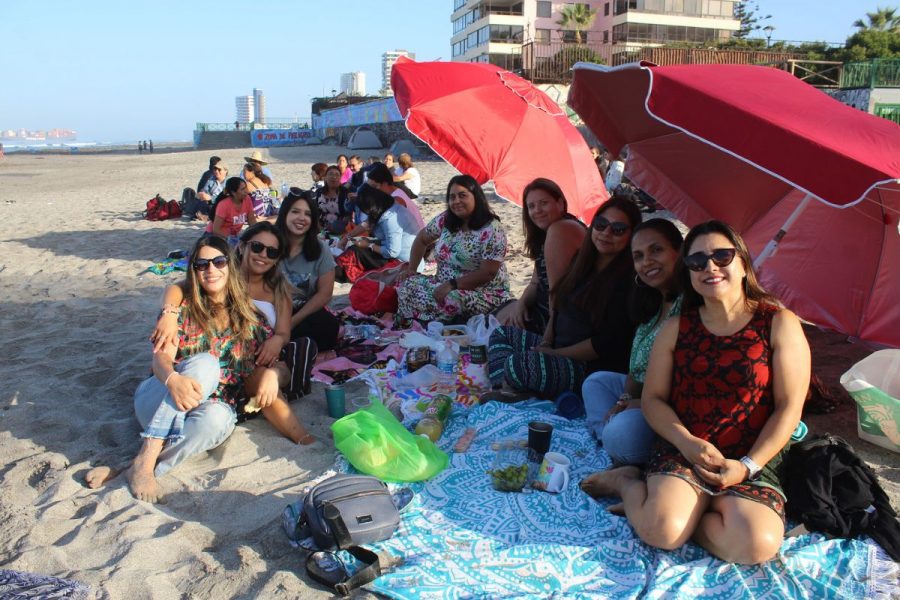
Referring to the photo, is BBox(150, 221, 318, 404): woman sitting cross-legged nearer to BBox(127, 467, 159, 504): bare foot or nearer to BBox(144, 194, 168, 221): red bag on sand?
BBox(127, 467, 159, 504): bare foot

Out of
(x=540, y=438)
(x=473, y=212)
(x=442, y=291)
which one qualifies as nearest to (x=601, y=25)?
(x=473, y=212)

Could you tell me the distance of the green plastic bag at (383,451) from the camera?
126 inches

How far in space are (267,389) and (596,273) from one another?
1.99m

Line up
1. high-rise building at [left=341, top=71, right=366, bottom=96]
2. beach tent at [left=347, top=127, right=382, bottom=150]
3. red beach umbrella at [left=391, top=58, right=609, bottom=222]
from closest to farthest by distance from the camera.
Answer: red beach umbrella at [left=391, top=58, right=609, bottom=222] → beach tent at [left=347, top=127, right=382, bottom=150] → high-rise building at [left=341, top=71, right=366, bottom=96]

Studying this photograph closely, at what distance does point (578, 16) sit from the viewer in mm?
46500

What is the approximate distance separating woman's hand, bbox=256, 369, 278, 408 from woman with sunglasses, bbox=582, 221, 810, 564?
194 cm

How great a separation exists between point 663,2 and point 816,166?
160 ft

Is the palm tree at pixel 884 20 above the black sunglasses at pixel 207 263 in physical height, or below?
above

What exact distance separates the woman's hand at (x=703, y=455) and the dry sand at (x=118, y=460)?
1269mm

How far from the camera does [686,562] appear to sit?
264 cm

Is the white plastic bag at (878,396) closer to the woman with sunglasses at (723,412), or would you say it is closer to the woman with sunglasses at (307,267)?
the woman with sunglasses at (723,412)

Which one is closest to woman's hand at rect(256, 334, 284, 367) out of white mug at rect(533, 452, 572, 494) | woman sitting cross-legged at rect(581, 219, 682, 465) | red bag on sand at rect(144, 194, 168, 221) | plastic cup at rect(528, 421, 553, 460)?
plastic cup at rect(528, 421, 553, 460)

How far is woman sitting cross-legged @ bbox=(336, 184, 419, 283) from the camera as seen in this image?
7129 mm

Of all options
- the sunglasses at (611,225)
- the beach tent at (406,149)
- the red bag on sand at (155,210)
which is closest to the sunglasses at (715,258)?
the sunglasses at (611,225)
